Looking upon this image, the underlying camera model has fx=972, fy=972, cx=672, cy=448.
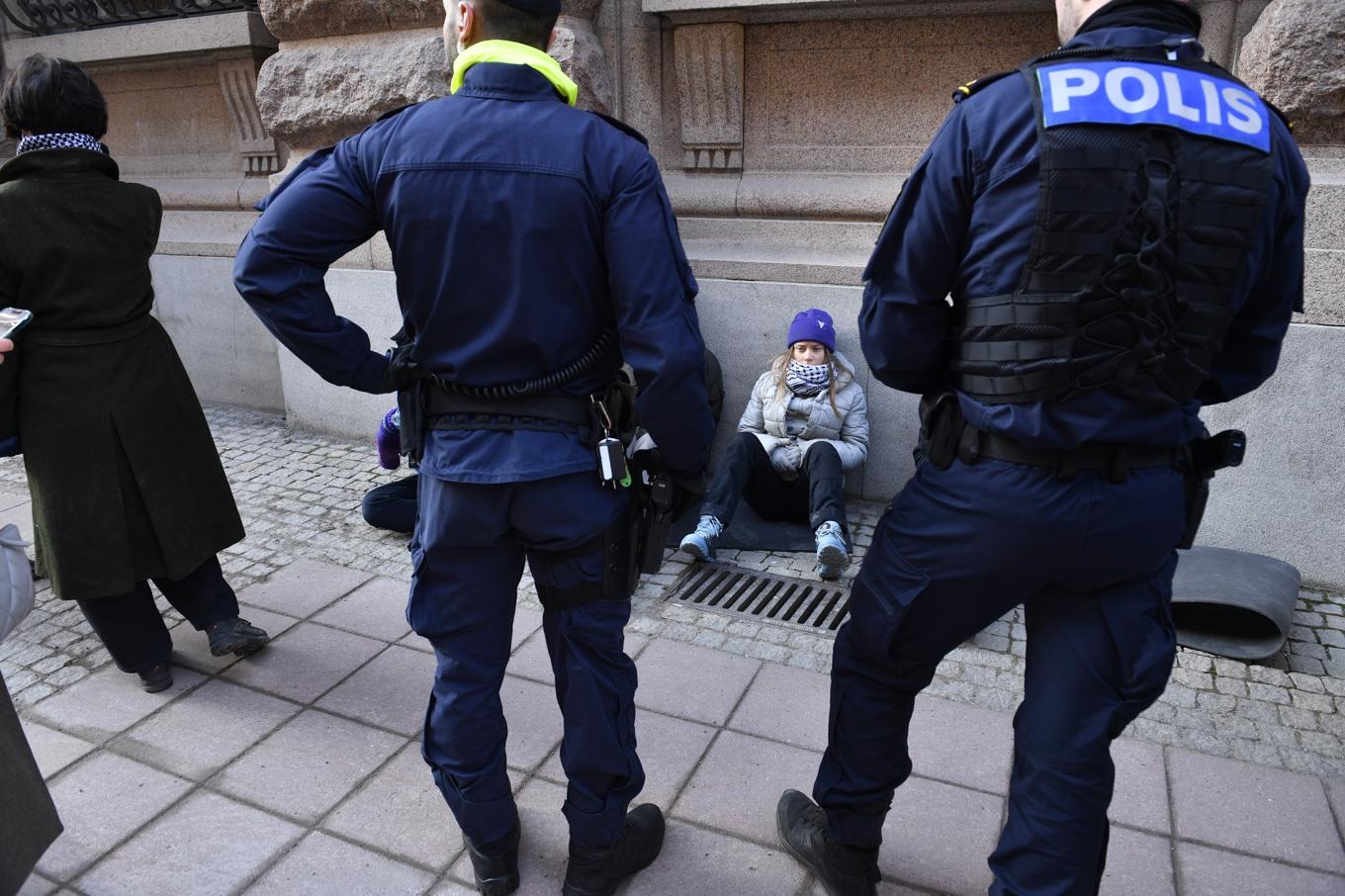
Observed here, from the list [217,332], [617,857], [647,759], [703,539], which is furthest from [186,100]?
[617,857]

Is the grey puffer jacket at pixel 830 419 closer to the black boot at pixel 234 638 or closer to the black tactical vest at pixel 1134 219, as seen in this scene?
the black boot at pixel 234 638

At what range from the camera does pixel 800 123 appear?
5086 mm

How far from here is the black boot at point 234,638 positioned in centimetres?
341

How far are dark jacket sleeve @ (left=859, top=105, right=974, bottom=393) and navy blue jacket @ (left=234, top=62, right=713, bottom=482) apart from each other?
1.29 ft

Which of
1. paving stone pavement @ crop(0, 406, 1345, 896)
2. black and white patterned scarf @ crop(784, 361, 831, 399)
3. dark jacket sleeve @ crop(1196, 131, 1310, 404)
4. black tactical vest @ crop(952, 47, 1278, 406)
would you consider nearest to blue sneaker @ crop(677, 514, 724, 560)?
paving stone pavement @ crop(0, 406, 1345, 896)

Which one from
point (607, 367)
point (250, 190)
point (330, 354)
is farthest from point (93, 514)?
point (250, 190)

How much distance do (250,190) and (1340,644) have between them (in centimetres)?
666

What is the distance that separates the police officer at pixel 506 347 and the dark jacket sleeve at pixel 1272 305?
1101 millimetres

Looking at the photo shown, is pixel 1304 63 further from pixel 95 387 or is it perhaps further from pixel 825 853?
pixel 95 387

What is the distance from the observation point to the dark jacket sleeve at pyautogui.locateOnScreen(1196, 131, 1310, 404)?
5.94 feet

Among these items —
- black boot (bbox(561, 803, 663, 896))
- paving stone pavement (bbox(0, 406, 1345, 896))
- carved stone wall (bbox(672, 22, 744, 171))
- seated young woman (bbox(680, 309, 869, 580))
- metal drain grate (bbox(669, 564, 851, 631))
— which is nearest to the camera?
black boot (bbox(561, 803, 663, 896))

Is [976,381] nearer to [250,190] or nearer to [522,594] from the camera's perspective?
[522,594]

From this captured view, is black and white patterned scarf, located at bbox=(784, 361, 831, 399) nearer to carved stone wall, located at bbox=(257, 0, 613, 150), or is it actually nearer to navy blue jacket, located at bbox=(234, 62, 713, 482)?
carved stone wall, located at bbox=(257, 0, 613, 150)

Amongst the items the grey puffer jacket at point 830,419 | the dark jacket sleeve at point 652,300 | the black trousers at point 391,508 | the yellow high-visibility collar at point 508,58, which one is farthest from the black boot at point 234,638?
the grey puffer jacket at point 830,419
